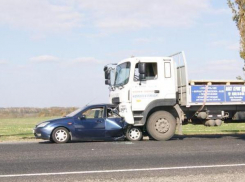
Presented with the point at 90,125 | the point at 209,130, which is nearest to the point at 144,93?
the point at 90,125

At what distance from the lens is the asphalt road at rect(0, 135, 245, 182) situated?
29.0 ft

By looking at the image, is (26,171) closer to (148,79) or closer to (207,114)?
(148,79)

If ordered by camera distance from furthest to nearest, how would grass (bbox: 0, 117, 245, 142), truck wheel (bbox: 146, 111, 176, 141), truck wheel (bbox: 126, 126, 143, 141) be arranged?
grass (bbox: 0, 117, 245, 142), truck wheel (bbox: 126, 126, 143, 141), truck wheel (bbox: 146, 111, 176, 141)

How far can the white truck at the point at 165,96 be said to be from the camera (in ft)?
57.1

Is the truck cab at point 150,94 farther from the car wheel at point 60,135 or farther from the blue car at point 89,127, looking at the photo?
the car wheel at point 60,135

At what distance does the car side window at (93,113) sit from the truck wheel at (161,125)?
1813mm

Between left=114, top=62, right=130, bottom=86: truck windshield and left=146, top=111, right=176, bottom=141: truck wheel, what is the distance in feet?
5.49

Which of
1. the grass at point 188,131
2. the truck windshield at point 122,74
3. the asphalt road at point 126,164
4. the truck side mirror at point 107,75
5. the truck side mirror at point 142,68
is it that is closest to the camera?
the asphalt road at point 126,164

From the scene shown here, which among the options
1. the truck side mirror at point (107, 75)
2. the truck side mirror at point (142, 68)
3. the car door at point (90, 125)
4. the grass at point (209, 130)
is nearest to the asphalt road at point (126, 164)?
the car door at point (90, 125)

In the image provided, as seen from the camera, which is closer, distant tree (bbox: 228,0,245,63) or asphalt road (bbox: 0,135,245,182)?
asphalt road (bbox: 0,135,245,182)

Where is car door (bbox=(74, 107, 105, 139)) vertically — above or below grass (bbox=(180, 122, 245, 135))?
above

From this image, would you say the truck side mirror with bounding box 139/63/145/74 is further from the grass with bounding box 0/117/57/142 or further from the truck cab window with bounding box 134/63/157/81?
the grass with bounding box 0/117/57/142

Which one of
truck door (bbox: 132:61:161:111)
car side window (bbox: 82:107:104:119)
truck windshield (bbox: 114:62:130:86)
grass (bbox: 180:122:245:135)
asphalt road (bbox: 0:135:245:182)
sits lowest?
grass (bbox: 180:122:245:135)

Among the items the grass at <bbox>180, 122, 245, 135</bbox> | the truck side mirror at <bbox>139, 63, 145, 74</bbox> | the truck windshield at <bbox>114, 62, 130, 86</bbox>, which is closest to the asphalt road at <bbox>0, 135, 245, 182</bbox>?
the truck side mirror at <bbox>139, 63, 145, 74</bbox>
